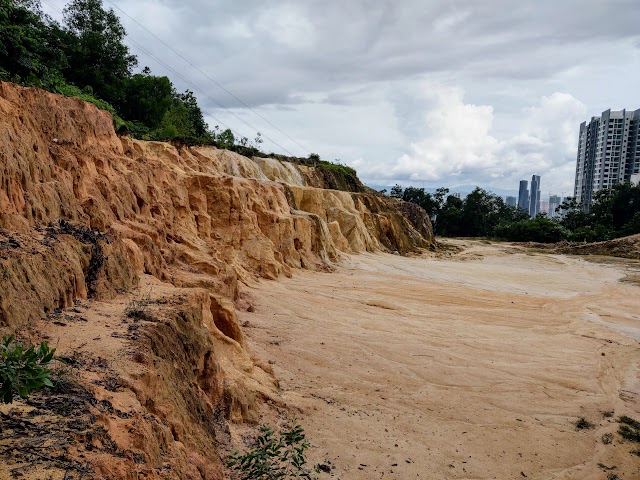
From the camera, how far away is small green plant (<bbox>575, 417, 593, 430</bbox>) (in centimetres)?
744

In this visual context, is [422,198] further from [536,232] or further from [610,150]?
[610,150]

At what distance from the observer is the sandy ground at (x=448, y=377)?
629 cm

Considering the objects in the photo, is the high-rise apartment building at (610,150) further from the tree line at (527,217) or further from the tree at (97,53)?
the tree at (97,53)

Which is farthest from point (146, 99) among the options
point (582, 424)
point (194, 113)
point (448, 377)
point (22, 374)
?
point (22, 374)

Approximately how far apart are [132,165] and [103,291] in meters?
6.90

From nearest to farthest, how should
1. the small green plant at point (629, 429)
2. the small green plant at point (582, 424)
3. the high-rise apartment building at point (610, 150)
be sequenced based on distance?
the small green plant at point (629, 429) → the small green plant at point (582, 424) → the high-rise apartment building at point (610, 150)

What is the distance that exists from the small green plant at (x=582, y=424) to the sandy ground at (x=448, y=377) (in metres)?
0.10

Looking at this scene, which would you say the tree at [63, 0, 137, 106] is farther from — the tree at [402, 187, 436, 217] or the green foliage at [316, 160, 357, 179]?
the tree at [402, 187, 436, 217]

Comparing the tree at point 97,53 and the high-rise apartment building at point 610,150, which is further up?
the high-rise apartment building at point 610,150

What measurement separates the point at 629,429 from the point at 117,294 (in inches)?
312

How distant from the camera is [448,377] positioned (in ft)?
29.2

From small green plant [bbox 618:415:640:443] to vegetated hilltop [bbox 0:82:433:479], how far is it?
5.32 metres

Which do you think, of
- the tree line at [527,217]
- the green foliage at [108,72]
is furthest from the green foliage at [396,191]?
the green foliage at [108,72]

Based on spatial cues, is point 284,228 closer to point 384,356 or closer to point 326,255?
point 326,255
